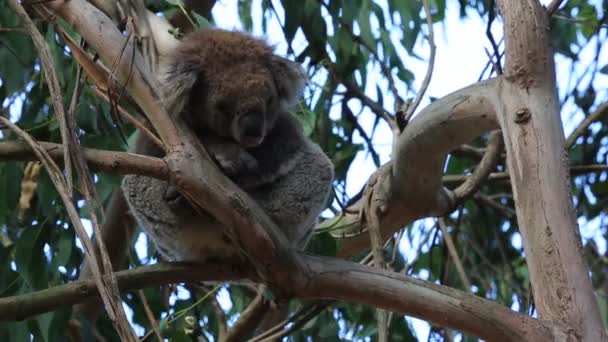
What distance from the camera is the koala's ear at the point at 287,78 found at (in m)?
2.73

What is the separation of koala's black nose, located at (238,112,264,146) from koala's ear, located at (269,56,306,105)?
0.26 m

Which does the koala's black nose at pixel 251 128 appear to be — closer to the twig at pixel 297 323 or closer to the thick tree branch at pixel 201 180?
the thick tree branch at pixel 201 180

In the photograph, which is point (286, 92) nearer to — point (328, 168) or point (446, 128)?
point (328, 168)

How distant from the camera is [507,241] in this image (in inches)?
185

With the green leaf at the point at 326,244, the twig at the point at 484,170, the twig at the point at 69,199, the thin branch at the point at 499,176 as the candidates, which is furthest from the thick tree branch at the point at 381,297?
the thin branch at the point at 499,176

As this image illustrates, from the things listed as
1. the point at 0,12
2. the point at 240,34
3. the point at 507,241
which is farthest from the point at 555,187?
the point at 507,241

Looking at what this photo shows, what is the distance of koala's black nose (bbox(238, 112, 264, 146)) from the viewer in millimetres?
2461

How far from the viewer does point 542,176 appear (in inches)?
75.9

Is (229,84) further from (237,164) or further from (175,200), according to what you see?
(175,200)

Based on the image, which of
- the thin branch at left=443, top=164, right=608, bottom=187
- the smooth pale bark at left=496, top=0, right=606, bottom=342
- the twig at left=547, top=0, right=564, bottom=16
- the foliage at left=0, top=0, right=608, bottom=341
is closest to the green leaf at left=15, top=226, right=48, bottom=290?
the foliage at left=0, top=0, right=608, bottom=341

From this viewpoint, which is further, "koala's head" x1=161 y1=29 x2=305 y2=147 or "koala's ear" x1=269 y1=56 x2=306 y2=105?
"koala's ear" x1=269 y1=56 x2=306 y2=105

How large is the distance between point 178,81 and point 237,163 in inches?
11.6

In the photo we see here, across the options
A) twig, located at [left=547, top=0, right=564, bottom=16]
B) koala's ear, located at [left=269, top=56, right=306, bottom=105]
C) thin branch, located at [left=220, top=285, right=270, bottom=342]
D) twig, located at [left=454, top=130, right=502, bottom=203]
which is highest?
twig, located at [left=547, top=0, right=564, bottom=16]

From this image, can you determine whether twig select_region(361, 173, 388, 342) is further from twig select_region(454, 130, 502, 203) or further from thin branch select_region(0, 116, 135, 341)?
thin branch select_region(0, 116, 135, 341)
